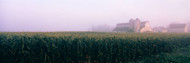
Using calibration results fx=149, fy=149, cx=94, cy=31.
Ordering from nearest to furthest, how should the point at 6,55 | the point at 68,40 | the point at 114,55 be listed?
the point at 6,55, the point at 68,40, the point at 114,55

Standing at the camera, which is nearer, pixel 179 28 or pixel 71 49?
pixel 71 49

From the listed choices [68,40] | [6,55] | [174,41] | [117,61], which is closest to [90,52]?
[68,40]

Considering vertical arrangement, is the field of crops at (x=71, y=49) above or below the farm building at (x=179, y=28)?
below

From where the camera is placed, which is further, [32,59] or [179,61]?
[179,61]

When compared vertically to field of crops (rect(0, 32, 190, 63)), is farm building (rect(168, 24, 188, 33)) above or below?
above

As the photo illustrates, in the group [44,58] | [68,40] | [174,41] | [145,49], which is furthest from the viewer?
[174,41]

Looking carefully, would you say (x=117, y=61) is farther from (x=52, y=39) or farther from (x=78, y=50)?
(x=52, y=39)

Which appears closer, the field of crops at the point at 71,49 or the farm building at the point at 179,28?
the field of crops at the point at 71,49

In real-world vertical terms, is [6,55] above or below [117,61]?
above

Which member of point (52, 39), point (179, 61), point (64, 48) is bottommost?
point (179, 61)

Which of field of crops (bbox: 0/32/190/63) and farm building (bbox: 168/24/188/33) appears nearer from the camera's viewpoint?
field of crops (bbox: 0/32/190/63)

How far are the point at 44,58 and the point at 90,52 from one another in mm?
2421

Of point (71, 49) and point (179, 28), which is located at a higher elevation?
point (179, 28)

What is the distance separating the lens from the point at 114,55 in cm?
901
